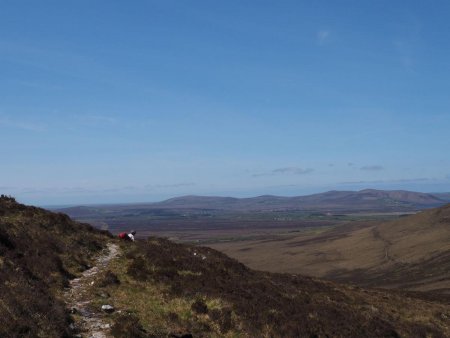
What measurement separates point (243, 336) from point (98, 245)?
16.3 m

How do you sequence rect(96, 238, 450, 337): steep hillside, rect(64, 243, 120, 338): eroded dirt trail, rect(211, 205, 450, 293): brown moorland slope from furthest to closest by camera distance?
rect(211, 205, 450, 293): brown moorland slope < rect(96, 238, 450, 337): steep hillside < rect(64, 243, 120, 338): eroded dirt trail

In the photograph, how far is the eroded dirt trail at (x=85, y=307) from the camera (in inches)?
576

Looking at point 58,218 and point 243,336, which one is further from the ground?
point 58,218

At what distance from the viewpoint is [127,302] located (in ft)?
61.4

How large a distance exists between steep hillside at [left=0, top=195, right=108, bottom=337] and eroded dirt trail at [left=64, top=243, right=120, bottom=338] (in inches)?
18.4

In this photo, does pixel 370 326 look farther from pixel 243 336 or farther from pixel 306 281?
pixel 306 281

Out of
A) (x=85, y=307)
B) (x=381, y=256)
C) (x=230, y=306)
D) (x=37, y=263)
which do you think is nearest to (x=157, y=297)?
(x=230, y=306)

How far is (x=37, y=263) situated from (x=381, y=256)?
10143cm

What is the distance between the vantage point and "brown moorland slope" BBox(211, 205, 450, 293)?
272 feet

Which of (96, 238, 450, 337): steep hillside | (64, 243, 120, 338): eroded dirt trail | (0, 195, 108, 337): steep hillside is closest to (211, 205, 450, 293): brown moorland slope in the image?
(96, 238, 450, 337): steep hillside

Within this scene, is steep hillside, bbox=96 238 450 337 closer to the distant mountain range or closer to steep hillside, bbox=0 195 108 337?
the distant mountain range

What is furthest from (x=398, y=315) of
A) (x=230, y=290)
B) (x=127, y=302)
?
(x=127, y=302)

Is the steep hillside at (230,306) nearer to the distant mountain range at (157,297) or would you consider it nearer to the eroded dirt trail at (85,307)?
the distant mountain range at (157,297)

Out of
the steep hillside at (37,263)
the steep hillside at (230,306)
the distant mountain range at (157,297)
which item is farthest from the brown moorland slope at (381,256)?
the steep hillside at (37,263)
